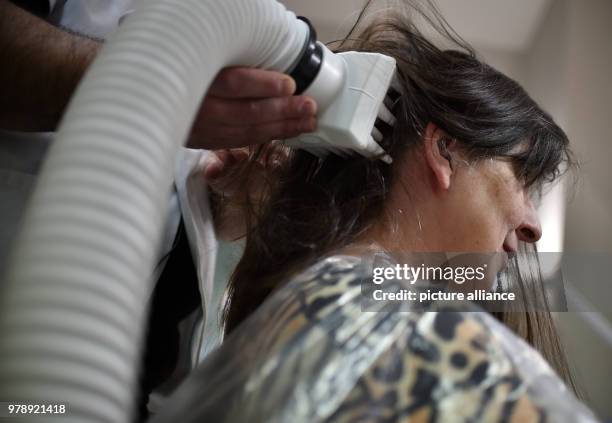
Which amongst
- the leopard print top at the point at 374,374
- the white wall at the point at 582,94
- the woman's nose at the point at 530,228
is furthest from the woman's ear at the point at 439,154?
the white wall at the point at 582,94

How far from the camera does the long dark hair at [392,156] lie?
597 millimetres

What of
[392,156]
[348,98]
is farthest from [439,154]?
[348,98]

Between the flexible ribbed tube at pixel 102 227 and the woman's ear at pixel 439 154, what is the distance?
1.16 ft

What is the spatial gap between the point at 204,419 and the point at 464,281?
0.38 metres

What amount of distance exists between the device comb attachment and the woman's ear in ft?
0.32

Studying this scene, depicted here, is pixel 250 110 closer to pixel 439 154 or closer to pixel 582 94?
pixel 439 154

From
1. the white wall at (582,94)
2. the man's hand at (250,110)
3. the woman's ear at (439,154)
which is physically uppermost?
the man's hand at (250,110)

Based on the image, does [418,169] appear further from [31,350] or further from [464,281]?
→ [31,350]

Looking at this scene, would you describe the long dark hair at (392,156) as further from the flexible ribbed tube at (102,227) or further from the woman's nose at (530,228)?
the flexible ribbed tube at (102,227)

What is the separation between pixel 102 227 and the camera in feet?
0.85

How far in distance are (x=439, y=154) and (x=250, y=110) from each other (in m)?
0.24

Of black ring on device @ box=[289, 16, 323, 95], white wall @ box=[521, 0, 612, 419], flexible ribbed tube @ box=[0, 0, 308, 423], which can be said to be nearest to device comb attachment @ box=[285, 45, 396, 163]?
black ring on device @ box=[289, 16, 323, 95]

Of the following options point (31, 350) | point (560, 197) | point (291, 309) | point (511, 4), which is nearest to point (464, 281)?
point (291, 309)

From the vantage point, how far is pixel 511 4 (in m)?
1.35
